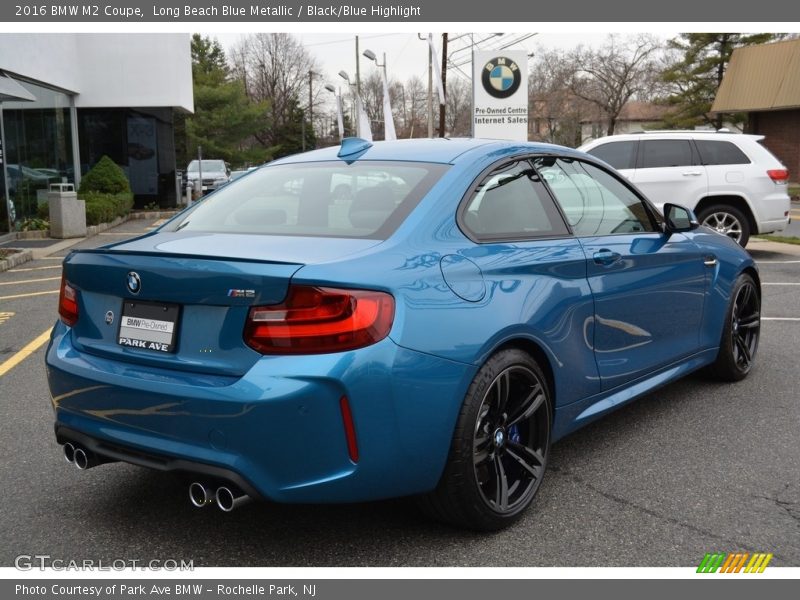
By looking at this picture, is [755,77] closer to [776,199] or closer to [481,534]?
[776,199]

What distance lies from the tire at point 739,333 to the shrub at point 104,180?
19.2 m

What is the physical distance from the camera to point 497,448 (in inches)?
132

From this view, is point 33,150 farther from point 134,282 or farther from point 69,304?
point 134,282

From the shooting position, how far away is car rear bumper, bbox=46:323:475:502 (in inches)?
107

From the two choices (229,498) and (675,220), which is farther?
(675,220)

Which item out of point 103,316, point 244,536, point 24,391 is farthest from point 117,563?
point 24,391

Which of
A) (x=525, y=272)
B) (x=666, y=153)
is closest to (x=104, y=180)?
(x=666, y=153)

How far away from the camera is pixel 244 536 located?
3.31 m

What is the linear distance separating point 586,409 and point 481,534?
0.97 m

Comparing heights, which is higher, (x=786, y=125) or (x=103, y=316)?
(x=786, y=125)

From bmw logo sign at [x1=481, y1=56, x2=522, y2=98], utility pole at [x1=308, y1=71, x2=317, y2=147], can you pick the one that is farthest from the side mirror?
utility pole at [x1=308, y1=71, x2=317, y2=147]

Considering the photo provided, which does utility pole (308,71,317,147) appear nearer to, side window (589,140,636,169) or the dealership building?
the dealership building

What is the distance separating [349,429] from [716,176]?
10844 mm

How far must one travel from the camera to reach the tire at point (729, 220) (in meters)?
12.2
